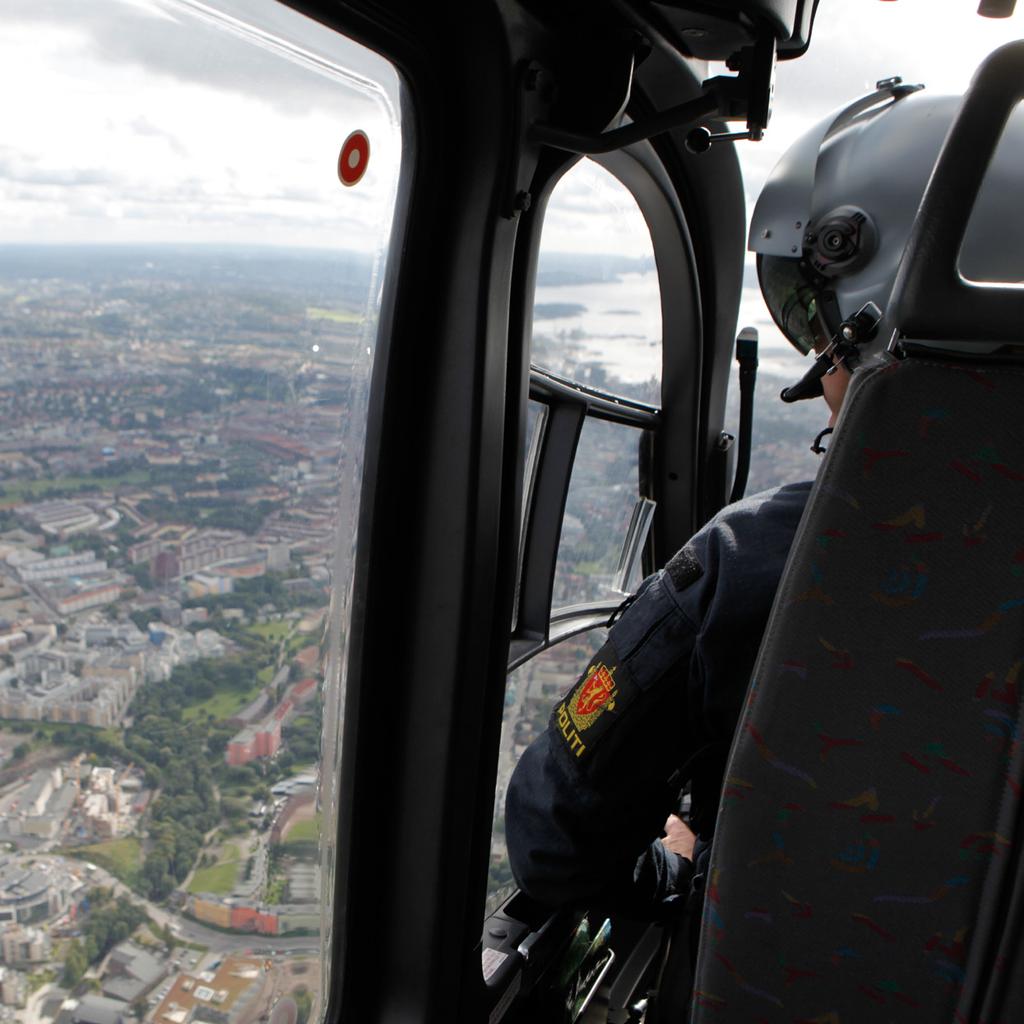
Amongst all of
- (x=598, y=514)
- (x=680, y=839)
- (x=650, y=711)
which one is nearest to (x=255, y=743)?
(x=650, y=711)

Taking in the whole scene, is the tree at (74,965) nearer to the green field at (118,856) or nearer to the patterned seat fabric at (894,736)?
the green field at (118,856)

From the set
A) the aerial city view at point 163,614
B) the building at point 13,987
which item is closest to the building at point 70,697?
the aerial city view at point 163,614

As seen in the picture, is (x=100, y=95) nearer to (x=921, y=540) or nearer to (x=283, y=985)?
(x=921, y=540)

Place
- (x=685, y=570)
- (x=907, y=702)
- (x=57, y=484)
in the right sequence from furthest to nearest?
1. (x=685, y=570)
2. (x=57, y=484)
3. (x=907, y=702)

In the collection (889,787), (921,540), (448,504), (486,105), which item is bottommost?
(889,787)

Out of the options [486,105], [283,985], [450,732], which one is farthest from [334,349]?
[283,985]

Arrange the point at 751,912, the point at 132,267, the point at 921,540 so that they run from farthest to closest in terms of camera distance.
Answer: the point at 132,267 → the point at 751,912 → the point at 921,540

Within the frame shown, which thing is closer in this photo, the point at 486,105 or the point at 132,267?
the point at 132,267

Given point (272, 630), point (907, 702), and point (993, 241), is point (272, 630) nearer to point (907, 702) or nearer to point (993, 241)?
point (907, 702)
